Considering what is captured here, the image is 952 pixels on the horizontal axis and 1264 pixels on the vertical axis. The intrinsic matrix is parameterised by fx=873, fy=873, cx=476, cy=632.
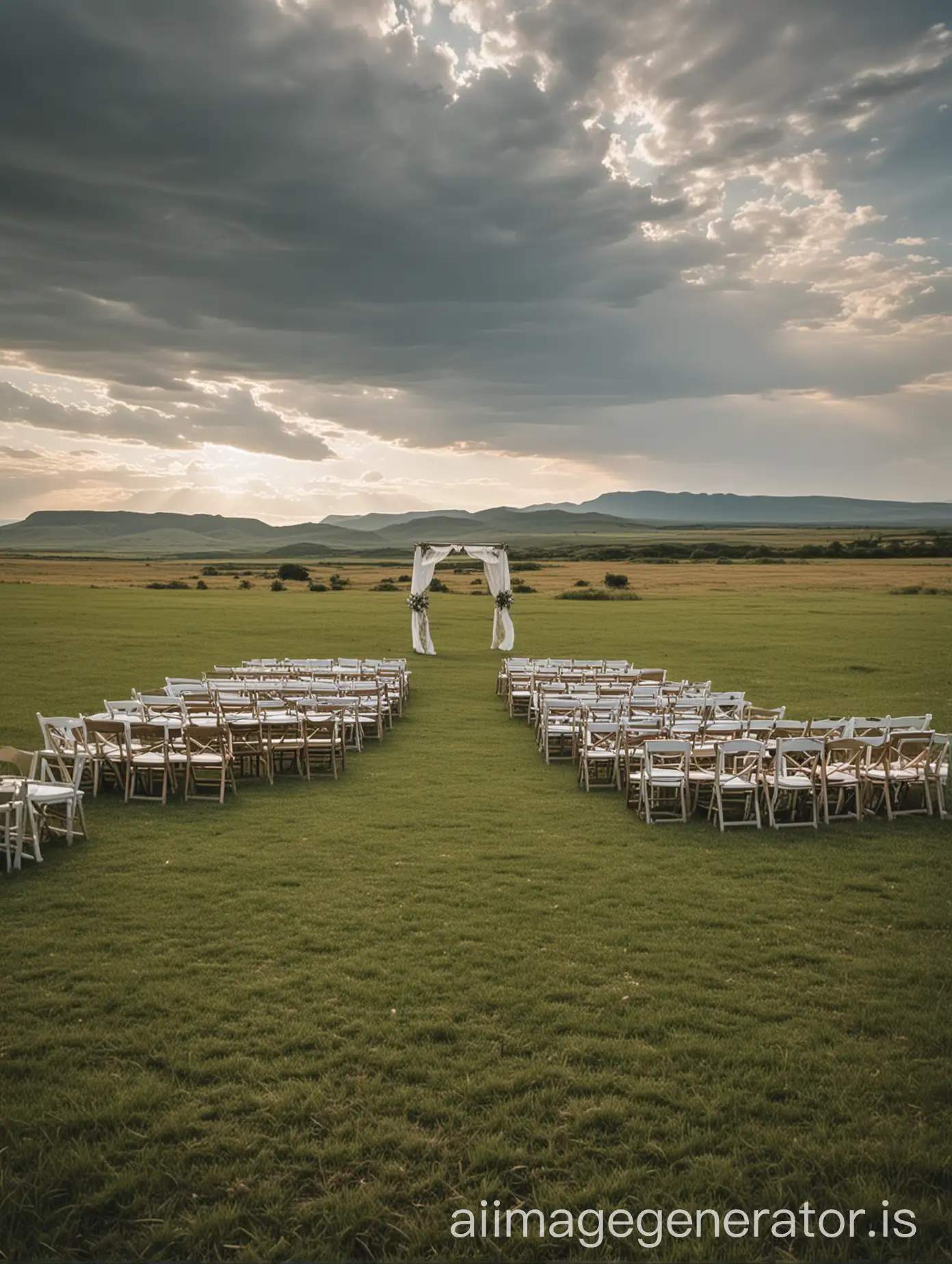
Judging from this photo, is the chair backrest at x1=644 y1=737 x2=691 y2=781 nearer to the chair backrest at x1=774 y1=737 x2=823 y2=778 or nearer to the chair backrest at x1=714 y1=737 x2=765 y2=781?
the chair backrest at x1=714 y1=737 x2=765 y2=781

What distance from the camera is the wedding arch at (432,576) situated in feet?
102

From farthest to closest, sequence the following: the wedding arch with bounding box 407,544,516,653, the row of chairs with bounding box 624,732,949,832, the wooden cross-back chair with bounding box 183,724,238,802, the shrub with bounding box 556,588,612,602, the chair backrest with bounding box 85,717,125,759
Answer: the shrub with bounding box 556,588,612,602, the wedding arch with bounding box 407,544,516,653, the wooden cross-back chair with bounding box 183,724,238,802, the chair backrest with bounding box 85,717,125,759, the row of chairs with bounding box 624,732,949,832

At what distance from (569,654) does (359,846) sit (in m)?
23.8

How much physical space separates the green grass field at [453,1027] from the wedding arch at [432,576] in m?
19.1

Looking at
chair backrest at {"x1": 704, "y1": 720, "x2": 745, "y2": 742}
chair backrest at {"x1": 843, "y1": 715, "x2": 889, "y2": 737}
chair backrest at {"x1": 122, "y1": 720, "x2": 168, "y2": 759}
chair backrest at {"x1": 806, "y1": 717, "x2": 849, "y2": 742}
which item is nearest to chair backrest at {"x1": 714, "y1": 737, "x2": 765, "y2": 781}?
chair backrest at {"x1": 704, "y1": 720, "x2": 745, "y2": 742}

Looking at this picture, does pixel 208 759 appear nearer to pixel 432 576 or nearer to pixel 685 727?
pixel 685 727

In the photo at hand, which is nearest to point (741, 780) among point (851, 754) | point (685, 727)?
point (851, 754)

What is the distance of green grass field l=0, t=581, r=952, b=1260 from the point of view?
420 cm

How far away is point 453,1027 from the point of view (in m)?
5.70

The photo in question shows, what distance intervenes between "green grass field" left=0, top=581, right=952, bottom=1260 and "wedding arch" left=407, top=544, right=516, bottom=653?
19.1 m

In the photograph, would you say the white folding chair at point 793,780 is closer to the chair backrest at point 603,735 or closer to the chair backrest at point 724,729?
the chair backrest at point 724,729

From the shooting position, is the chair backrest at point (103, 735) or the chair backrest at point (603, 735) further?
the chair backrest at point (603, 735)

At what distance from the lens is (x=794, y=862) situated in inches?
376

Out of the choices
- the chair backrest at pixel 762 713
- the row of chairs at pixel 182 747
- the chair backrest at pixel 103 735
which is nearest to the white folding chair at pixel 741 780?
the chair backrest at pixel 762 713
